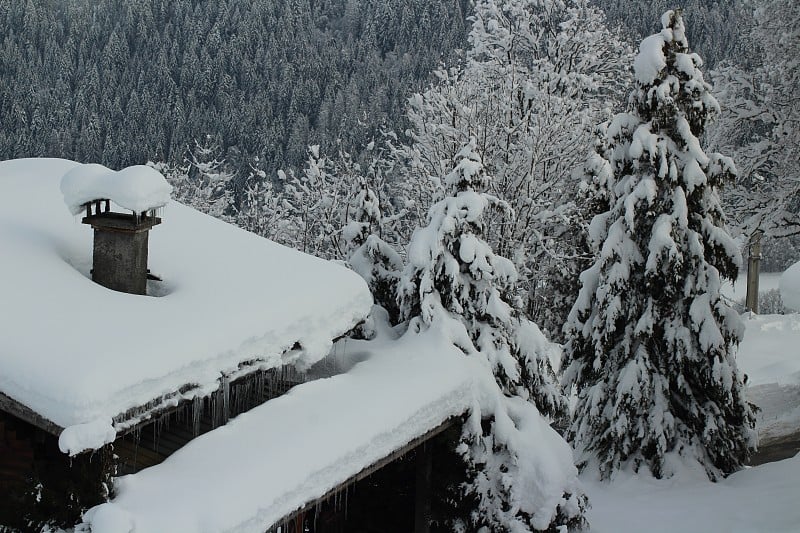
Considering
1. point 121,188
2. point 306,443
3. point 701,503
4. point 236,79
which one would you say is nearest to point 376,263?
point 121,188

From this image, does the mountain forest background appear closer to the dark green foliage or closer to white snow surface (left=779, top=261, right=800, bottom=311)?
white snow surface (left=779, top=261, right=800, bottom=311)

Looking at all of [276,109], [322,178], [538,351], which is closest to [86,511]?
[538,351]

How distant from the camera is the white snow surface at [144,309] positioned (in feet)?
23.9

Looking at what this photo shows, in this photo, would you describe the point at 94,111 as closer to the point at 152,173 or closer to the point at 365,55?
the point at 365,55

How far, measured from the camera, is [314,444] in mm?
8594

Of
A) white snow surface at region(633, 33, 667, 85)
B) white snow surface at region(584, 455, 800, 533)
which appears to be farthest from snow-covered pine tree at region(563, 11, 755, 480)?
white snow surface at region(584, 455, 800, 533)

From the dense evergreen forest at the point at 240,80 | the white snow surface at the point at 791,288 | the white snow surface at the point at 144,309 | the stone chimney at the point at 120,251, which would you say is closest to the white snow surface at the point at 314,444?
the white snow surface at the point at 144,309

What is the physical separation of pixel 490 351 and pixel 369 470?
128 inches

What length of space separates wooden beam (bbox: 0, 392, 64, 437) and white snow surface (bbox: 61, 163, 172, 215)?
270 cm

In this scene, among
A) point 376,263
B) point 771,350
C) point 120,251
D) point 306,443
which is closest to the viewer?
point 306,443

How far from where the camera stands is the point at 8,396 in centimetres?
725

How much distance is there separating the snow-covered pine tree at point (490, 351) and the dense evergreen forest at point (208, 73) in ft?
209

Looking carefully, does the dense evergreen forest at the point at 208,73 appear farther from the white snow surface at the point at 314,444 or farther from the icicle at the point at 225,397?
the icicle at the point at 225,397

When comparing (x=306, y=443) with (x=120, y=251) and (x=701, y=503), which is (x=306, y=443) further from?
(x=701, y=503)
